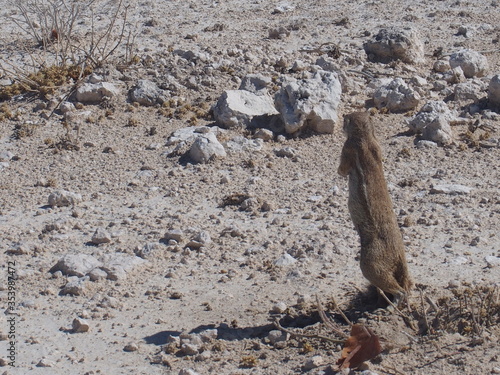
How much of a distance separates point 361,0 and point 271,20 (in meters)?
1.91

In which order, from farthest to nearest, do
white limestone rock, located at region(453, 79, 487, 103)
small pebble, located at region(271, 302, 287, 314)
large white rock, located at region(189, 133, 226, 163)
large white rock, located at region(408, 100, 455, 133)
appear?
white limestone rock, located at region(453, 79, 487, 103) < large white rock, located at region(408, 100, 455, 133) < large white rock, located at region(189, 133, 226, 163) < small pebble, located at region(271, 302, 287, 314)

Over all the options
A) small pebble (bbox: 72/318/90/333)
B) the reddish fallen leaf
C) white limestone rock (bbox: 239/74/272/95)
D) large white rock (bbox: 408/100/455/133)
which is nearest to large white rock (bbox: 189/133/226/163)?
white limestone rock (bbox: 239/74/272/95)

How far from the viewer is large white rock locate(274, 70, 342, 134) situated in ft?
32.9

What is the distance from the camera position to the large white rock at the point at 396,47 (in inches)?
474

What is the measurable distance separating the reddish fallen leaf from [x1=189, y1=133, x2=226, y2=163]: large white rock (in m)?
4.31

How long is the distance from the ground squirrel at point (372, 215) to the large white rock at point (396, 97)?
4603mm

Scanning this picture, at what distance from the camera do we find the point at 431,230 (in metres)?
8.04

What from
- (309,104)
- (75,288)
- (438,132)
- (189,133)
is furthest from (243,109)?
(75,288)

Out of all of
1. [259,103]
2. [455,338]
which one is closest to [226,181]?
[259,103]

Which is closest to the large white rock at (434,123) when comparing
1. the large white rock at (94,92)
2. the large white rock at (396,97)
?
the large white rock at (396,97)

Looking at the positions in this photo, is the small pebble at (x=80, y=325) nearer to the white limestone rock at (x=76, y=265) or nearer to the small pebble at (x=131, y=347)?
the small pebble at (x=131, y=347)

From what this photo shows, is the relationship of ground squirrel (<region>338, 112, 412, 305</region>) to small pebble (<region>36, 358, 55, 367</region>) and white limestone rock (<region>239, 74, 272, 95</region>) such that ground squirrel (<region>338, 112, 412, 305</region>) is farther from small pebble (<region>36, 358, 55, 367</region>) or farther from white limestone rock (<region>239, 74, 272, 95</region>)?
white limestone rock (<region>239, 74, 272, 95</region>)

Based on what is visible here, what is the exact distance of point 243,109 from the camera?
10406 mm

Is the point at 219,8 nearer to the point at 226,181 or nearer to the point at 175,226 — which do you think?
the point at 226,181
